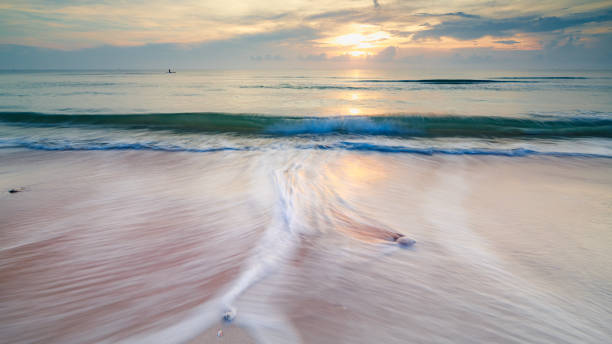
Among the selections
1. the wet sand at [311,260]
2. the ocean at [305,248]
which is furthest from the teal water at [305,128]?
the wet sand at [311,260]

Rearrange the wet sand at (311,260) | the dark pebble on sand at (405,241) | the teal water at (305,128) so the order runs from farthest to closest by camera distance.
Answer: the teal water at (305,128) < the dark pebble on sand at (405,241) < the wet sand at (311,260)

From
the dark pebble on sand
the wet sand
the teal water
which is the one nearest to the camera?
the wet sand

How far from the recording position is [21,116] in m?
10.9

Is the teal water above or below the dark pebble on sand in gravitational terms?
above

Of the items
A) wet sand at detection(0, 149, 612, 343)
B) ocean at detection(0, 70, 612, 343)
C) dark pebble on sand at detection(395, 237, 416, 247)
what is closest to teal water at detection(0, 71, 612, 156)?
ocean at detection(0, 70, 612, 343)

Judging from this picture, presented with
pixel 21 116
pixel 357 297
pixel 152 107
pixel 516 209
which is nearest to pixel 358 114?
pixel 516 209

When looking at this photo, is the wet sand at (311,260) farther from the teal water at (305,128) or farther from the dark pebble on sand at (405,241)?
the teal water at (305,128)

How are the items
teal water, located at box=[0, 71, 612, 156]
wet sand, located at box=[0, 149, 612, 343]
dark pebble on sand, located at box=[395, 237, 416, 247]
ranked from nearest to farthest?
wet sand, located at box=[0, 149, 612, 343], dark pebble on sand, located at box=[395, 237, 416, 247], teal water, located at box=[0, 71, 612, 156]

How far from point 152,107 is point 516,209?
14.5m

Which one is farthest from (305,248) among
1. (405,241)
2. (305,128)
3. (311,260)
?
(305,128)

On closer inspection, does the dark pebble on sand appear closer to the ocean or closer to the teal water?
the ocean

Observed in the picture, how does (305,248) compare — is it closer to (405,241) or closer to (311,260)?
(311,260)

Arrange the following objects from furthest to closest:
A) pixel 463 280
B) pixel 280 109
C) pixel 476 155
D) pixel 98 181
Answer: pixel 280 109, pixel 476 155, pixel 98 181, pixel 463 280

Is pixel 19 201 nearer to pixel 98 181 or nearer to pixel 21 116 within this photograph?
pixel 98 181
